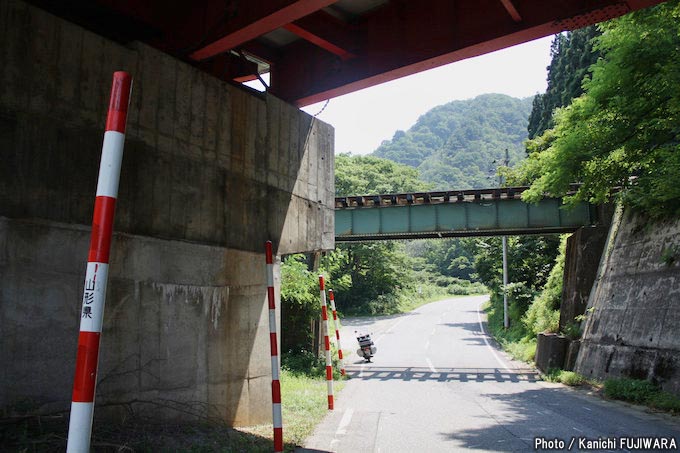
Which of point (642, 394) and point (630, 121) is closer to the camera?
point (642, 394)

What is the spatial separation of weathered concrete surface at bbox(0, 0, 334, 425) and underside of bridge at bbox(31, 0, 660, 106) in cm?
77

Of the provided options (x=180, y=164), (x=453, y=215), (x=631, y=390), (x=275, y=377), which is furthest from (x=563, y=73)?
(x=275, y=377)

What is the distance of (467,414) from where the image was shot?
956cm

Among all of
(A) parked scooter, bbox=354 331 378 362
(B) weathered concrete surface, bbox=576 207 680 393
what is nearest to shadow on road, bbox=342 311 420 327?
(A) parked scooter, bbox=354 331 378 362

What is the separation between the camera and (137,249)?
5.45 metres

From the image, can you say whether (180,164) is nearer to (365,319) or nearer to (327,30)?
(327,30)

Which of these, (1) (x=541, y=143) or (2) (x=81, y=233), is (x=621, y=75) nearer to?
(2) (x=81, y=233)

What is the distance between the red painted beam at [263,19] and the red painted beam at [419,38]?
197 centimetres

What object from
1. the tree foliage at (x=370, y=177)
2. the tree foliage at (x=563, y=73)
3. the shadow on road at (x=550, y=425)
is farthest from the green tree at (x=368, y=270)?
the shadow on road at (x=550, y=425)

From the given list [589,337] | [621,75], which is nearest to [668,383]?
[589,337]

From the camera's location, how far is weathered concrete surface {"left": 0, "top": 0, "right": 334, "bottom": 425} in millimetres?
4508

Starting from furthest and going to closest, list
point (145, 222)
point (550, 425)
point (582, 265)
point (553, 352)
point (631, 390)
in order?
point (582, 265) < point (553, 352) < point (631, 390) < point (550, 425) < point (145, 222)

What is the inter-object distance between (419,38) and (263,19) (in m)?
2.38

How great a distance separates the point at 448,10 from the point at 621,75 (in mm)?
7770
